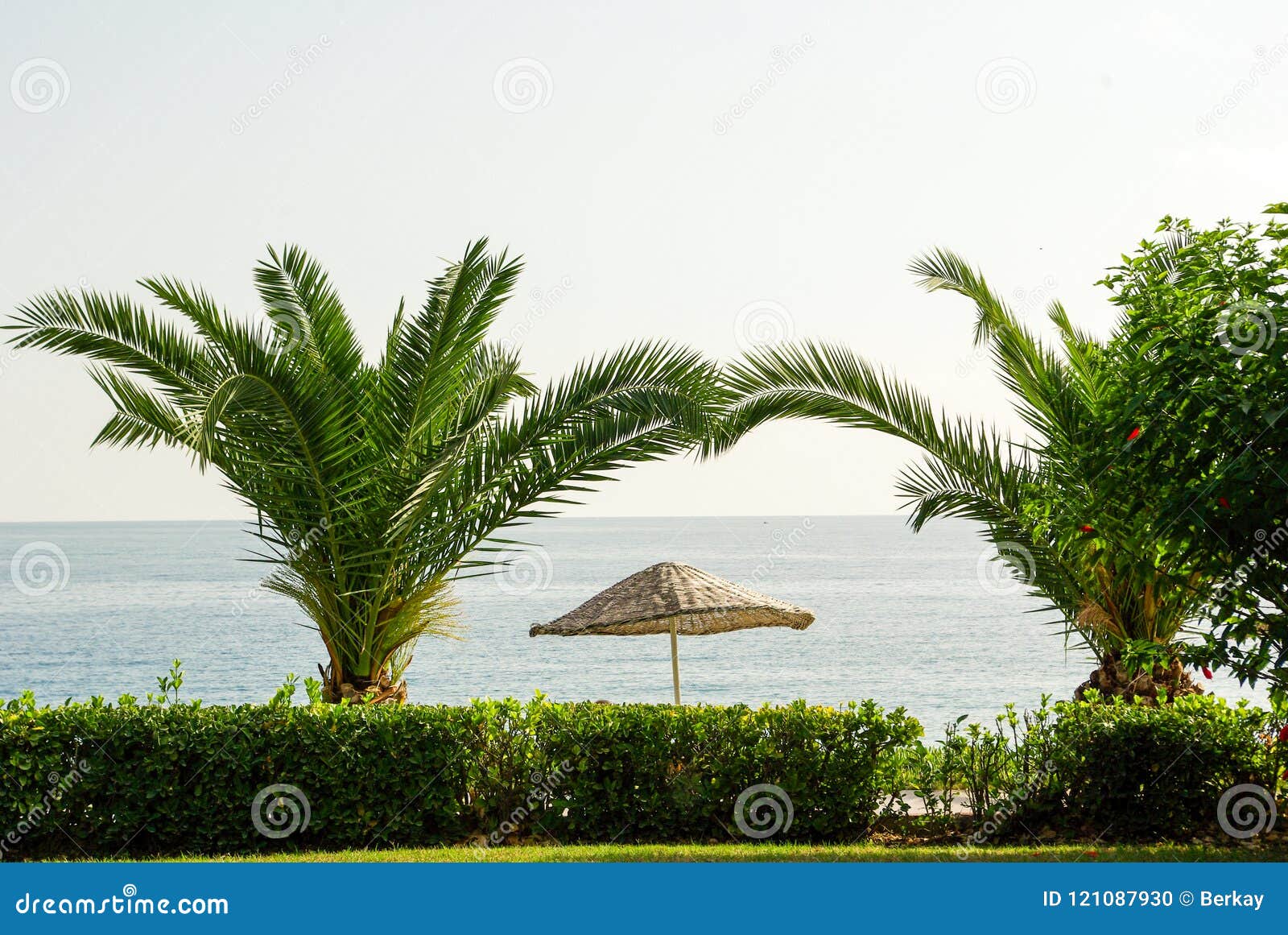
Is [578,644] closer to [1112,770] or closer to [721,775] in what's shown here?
[721,775]

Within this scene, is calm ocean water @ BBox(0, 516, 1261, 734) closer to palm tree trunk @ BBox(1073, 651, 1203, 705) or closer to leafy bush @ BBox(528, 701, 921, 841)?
palm tree trunk @ BBox(1073, 651, 1203, 705)

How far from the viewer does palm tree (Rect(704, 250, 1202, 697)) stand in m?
8.96

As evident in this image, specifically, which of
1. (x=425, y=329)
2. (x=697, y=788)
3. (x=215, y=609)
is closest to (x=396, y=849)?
(x=697, y=788)

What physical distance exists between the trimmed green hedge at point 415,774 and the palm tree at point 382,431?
1.35m

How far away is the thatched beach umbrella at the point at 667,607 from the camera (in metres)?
11.1

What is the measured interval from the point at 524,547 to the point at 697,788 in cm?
336

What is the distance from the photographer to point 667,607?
36.2 ft

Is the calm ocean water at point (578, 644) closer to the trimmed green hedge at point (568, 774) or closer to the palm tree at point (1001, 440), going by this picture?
the palm tree at point (1001, 440)

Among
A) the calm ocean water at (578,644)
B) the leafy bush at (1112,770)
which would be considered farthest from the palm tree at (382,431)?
the calm ocean water at (578,644)

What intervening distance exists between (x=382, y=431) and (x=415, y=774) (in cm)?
285

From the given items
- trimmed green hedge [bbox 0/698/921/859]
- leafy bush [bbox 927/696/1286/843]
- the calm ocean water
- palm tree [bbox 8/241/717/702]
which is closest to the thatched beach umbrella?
palm tree [bbox 8/241/717/702]

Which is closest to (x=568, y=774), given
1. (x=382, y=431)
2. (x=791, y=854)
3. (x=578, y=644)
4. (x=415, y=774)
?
(x=415, y=774)

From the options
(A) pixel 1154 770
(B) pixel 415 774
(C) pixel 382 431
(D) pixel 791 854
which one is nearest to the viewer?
(D) pixel 791 854

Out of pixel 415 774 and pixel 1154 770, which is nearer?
pixel 1154 770
